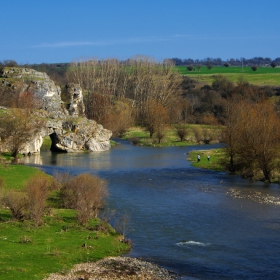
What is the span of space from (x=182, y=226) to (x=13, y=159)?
35.4 m

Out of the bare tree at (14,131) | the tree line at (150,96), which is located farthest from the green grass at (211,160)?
the bare tree at (14,131)

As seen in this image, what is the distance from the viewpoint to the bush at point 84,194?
34750 millimetres

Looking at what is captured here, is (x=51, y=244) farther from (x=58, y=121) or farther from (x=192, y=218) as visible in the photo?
(x=58, y=121)

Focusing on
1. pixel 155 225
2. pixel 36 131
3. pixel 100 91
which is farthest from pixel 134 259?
pixel 100 91

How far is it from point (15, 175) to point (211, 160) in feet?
104

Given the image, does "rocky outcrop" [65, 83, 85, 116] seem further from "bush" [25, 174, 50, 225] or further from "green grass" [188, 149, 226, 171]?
"bush" [25, 174, 50, 225]

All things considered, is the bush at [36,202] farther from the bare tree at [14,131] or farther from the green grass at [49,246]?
the bare tree at [14,131]

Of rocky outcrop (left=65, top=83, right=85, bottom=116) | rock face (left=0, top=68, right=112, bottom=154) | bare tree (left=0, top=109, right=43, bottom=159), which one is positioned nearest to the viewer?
bare tree (left=0, top=109, right=43, bottom=159)

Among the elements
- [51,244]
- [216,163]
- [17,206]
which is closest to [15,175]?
[17,206]

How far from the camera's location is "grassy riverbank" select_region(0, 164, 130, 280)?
77.8 ft

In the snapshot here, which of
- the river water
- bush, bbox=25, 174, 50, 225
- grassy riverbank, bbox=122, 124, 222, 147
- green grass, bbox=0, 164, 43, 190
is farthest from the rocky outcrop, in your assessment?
bush, bbox=25, 174, 50, 225

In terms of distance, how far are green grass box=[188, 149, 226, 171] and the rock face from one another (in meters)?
16.0

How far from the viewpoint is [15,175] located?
4731cm

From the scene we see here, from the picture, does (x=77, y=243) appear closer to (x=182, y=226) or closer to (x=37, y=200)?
(x=37, y=200)
